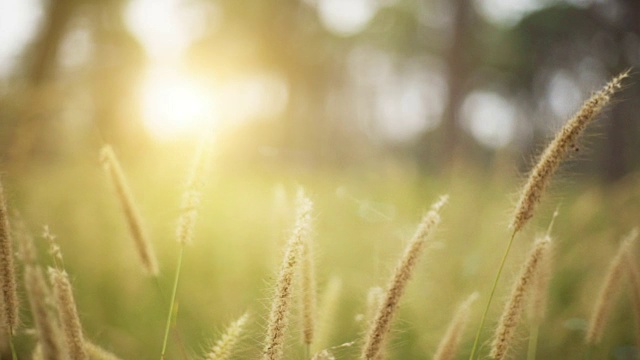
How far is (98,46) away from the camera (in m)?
9.52

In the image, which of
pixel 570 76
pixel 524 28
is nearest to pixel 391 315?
pixel 524 28

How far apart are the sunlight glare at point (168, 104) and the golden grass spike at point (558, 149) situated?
2.83 m

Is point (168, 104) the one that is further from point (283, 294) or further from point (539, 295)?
point (283, 294)

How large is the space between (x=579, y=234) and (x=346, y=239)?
1843 mm

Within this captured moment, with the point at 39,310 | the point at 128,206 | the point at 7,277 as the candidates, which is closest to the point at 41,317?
the point at 39,310

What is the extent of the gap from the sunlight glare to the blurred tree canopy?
9.7 inches

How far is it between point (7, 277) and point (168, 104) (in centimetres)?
Answer: 401

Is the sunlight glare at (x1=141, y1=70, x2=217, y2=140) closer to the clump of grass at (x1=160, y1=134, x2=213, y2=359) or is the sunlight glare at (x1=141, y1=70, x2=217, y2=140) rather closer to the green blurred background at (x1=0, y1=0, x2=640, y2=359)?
the green blurred background at (x1=0, y1=0, x2=640, y2=359)

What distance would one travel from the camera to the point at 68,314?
84 cm

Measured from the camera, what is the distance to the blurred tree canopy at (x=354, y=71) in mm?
3934

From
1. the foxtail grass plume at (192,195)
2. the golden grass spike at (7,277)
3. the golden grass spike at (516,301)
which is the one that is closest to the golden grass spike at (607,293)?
the golden grass spike at (516,301)

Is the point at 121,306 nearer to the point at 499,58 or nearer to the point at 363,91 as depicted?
the point at 499,58

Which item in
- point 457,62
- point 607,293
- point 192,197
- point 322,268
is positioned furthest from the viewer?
point 457,62

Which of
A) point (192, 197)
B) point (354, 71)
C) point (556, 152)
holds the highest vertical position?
point (556, 152)
